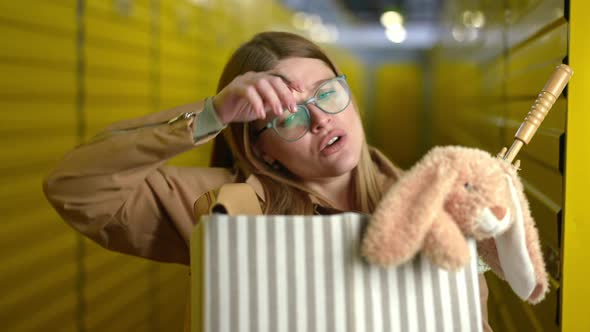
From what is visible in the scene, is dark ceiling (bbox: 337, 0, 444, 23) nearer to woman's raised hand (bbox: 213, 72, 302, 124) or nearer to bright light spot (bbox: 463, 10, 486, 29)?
bright light spot (bbox: 463, 10, 486, 29)

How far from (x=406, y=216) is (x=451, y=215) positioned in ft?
0.24

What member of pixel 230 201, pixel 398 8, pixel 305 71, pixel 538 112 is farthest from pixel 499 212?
pixel 398 8

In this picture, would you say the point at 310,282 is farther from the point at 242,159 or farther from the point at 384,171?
the point at 384,171

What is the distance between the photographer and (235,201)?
3.29 feet

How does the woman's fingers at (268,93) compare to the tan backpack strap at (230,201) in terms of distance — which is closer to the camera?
the tan backpack strap at (230,201)

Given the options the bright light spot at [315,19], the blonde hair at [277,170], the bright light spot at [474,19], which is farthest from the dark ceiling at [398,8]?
the blonde hair at [277,170]

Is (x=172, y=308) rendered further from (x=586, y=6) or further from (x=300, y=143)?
(x=586, y=6)

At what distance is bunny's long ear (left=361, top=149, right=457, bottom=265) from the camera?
828 mm

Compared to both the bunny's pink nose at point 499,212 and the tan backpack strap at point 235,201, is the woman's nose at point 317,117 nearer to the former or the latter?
the tan backpack strap at point 235,201

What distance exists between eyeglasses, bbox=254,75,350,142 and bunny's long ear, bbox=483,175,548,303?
1.67ft

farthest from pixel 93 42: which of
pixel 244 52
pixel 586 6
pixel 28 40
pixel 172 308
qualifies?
pixel 586 6

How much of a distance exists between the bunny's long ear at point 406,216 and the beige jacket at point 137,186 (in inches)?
16.4

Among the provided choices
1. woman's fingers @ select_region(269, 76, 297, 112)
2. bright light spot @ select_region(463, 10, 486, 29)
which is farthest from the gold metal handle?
bright light spot @ select_region(463, 10, 486, 29)

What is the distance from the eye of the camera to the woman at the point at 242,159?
114 centimetres
